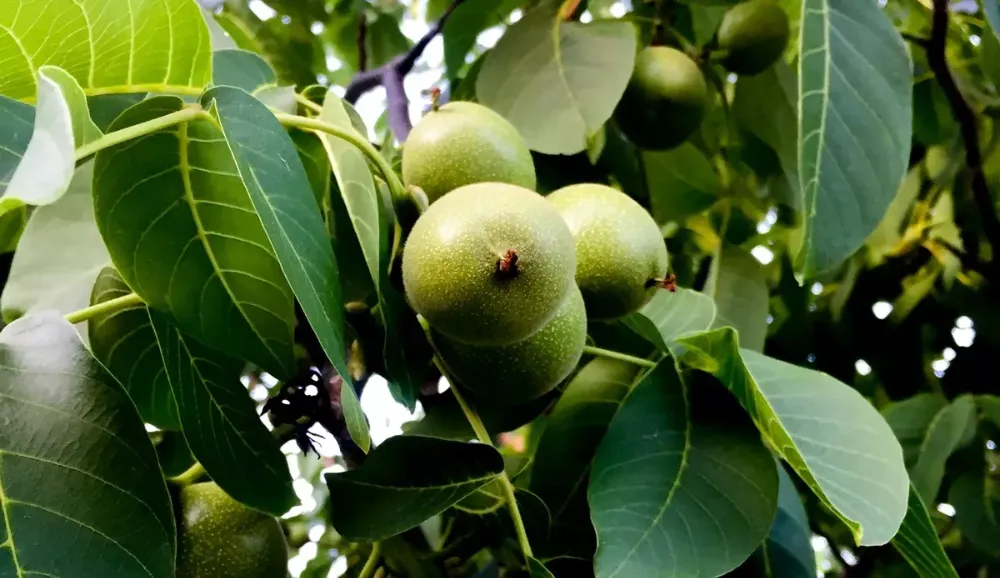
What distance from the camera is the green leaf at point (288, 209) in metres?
0.42

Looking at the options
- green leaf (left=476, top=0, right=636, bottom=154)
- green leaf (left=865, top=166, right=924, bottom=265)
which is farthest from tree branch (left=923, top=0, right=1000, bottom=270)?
green leaf (left=476, top=0, right=636, bottom=154)

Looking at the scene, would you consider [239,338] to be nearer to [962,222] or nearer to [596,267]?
[596,267]

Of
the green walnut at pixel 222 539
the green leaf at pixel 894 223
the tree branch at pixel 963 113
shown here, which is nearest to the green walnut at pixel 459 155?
the green walnut at pixel 222 539

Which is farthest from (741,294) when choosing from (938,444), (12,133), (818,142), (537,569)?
(12,133)

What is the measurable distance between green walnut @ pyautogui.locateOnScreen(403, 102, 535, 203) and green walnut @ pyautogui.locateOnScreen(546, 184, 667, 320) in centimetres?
5

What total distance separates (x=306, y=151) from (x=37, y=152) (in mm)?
308

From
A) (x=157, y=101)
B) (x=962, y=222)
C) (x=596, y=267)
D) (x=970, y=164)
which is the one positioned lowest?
(x=962, y=222)

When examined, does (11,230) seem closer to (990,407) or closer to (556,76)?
(556,76)

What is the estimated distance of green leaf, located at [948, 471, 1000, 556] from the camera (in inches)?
38.2

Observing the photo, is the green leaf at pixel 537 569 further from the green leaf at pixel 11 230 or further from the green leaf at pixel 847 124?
the green leaf at pixel 11 230

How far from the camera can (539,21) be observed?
0.85 m

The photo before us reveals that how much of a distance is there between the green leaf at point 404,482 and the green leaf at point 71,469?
0.15m

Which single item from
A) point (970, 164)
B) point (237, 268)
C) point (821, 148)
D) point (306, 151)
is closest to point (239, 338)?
point (237, 268)

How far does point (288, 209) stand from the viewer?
45 centimetres
